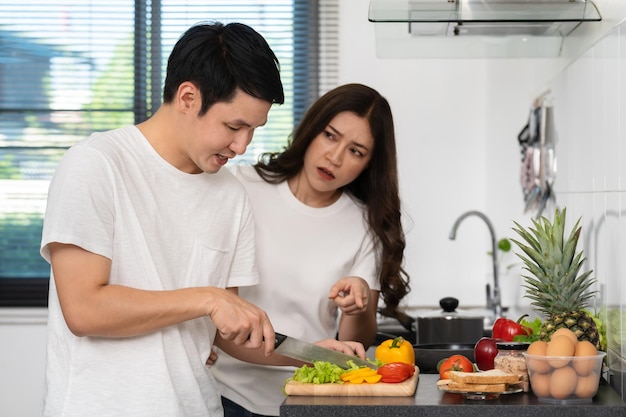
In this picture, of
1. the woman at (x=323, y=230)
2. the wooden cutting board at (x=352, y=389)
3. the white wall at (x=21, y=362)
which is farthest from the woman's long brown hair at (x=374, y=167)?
the white wall at (x=21, y=362)

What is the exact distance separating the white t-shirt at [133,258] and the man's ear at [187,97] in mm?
101

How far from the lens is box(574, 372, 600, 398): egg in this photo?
157cm

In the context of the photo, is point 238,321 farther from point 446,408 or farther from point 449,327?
point 449,327

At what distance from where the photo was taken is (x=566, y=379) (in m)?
1.56

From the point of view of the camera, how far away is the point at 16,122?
13.7 ft

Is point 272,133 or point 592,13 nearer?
point 592,13

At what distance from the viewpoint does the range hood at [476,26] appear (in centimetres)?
209

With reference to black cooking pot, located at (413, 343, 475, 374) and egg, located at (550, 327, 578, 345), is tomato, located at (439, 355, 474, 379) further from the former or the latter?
black cooking pot, located at (413, 343, 475, 374)

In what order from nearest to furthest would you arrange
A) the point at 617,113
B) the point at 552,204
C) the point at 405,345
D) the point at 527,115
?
1. the point at 617,113
2. the point at 405,345
3. the point at 552,204
4. the point at 527,115

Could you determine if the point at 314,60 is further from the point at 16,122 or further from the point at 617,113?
the point at 617,113

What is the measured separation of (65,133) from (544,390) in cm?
309

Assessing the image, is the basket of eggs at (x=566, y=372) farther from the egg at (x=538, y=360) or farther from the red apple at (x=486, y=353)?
the red apple at (x=486, y=353)

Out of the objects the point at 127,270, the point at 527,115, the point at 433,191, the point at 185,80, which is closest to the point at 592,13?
the point at 185,80

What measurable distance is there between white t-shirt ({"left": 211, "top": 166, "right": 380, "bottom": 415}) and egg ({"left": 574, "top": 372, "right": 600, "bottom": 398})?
80cm
